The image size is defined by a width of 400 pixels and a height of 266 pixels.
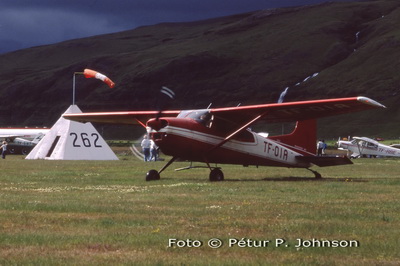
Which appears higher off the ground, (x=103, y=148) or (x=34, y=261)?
(x=103, y=148)

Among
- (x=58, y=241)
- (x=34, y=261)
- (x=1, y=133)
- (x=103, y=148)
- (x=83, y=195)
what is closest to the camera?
(x=34, y=261)

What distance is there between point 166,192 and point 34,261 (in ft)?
33.5

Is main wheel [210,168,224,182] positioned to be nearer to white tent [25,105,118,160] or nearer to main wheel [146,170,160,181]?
main wheel [146,170,160,181]

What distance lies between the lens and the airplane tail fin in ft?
87.4

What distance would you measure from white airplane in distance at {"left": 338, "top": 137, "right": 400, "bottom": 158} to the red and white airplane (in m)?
47.0

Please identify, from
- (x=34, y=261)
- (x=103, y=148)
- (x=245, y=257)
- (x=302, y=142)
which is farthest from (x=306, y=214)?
(x=103, y=148)

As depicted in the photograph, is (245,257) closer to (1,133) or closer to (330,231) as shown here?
(330,231)

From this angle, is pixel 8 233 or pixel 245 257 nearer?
pixel 245 257

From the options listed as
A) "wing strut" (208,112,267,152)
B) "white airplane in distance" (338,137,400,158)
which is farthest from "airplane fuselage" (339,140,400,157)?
"wing strut" (208,112,267,152)

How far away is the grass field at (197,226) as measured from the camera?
8.38 metres

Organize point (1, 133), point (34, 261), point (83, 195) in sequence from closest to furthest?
point (34, 261) → point (83, 195) → point (1, 133)

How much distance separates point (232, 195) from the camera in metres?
17.2

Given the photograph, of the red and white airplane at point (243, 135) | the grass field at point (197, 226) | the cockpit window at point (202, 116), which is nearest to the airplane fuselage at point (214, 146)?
the red and white airplane at point (243, 135)

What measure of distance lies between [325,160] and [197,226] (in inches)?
614
